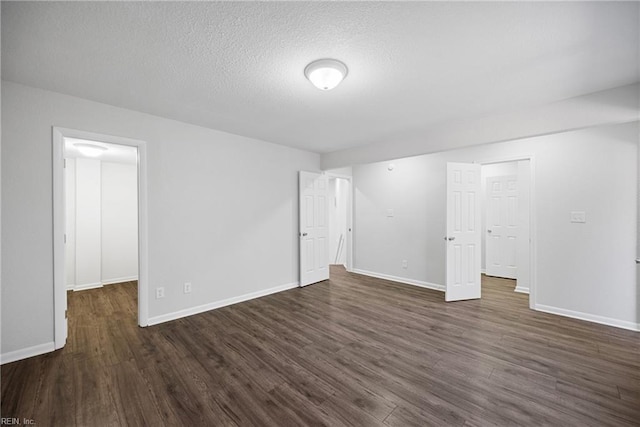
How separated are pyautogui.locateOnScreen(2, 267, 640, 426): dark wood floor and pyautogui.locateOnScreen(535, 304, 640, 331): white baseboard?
0.16 metres

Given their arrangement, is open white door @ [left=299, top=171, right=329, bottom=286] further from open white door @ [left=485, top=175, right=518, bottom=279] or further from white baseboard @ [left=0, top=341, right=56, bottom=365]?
open white door @ [left=485, top=175, right=518, bottom=279]

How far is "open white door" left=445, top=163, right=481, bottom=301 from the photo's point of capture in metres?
3.95

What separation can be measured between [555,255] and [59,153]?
5.90 m

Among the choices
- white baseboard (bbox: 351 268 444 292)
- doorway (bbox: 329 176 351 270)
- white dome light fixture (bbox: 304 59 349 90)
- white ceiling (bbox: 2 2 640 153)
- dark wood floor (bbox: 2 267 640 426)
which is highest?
white ceiling (bbox: 2 2 640 153)

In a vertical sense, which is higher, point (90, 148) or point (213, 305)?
point (90, 148)

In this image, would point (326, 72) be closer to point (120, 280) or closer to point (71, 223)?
point (71, 223)

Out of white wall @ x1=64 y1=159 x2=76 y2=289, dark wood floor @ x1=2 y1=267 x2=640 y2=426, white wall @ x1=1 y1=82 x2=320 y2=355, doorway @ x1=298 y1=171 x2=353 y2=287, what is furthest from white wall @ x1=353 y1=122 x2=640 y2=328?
white wall @ x1=64 y1=159 x2=76 y2=289

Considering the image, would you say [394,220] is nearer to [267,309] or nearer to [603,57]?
[267,309]

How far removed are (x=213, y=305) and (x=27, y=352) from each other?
172 cm

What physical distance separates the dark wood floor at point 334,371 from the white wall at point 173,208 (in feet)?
1.56

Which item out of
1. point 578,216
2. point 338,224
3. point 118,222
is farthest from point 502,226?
point 118,222

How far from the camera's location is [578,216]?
323 cm

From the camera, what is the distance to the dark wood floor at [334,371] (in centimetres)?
170

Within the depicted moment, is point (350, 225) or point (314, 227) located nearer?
point (314, 227)
